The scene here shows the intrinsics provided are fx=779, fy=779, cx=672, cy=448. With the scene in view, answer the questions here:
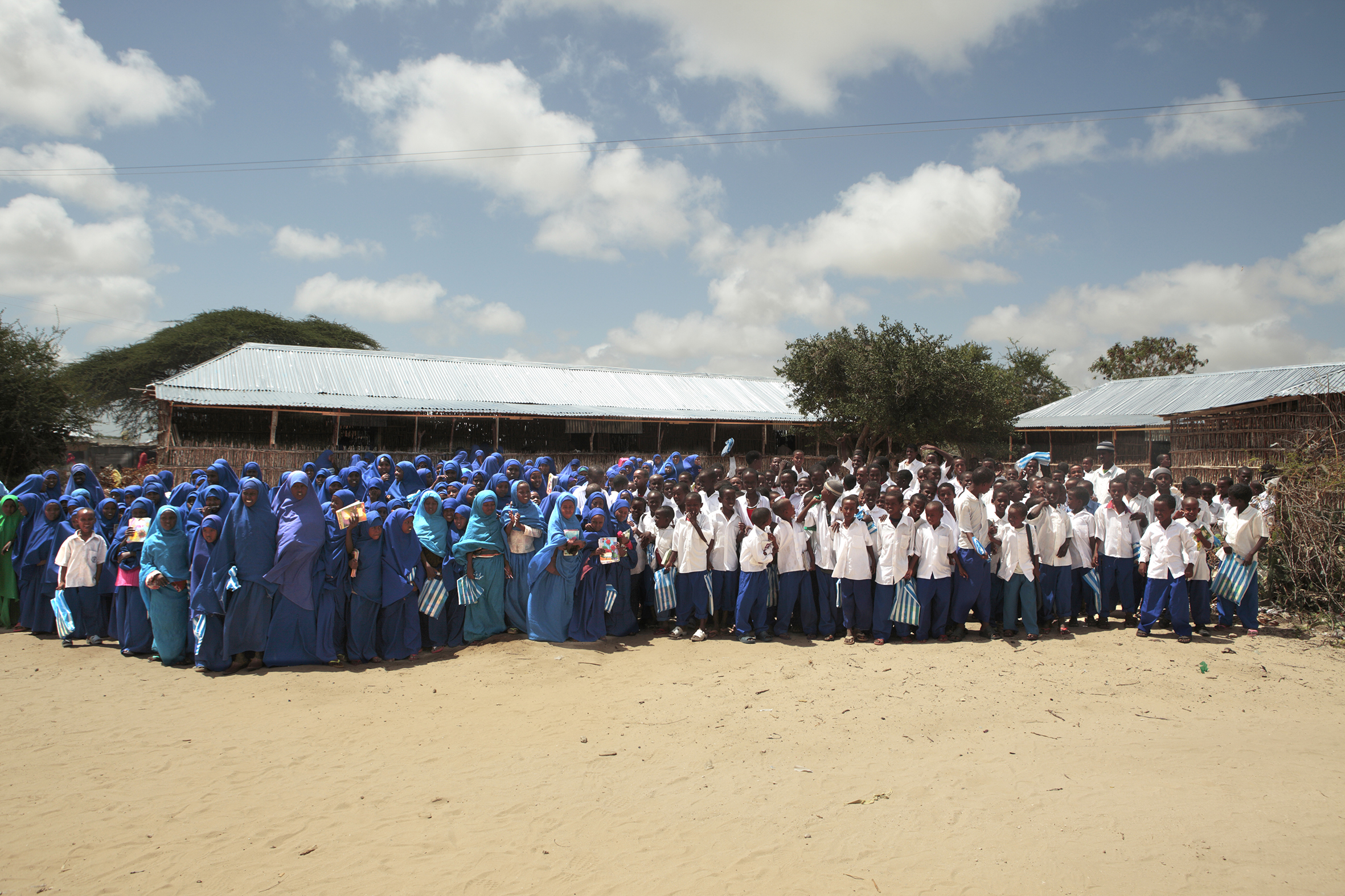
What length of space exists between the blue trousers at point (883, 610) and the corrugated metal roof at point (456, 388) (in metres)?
15.3

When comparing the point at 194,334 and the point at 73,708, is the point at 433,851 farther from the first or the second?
the point at 194,334

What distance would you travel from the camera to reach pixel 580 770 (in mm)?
4438

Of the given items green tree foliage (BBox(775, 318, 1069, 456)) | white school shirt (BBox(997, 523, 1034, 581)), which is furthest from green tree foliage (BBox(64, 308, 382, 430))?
white school shirt (BBox(997, 523, 1034, 581))

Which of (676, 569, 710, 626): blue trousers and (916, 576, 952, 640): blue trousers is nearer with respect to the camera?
(916, 576, 952, 640): blue trousers

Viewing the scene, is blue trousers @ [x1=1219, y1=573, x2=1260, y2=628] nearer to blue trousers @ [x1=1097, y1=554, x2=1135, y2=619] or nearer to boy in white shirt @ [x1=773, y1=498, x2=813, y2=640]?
blue trousers @ [x1=1097, y1=554, x2=1135, y2=619]

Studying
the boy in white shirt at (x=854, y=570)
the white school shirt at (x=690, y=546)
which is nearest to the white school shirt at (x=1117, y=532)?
the boy in white shirt at (x=854, y=570)

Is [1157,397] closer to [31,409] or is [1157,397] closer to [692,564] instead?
[692,564]

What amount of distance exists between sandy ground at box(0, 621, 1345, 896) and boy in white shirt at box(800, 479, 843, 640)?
77cm

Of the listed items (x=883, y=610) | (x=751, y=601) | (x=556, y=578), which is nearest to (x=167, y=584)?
(x=556, y=578)

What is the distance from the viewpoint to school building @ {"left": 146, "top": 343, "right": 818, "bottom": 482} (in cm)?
1892

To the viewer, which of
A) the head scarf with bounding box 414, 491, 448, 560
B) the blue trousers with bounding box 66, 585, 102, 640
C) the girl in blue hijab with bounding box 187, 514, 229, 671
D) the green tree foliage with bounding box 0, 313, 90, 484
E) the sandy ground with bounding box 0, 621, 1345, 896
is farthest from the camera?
the green tree foliage with bounding box 0, 313, 90, 484

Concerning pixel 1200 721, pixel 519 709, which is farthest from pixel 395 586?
pixel 1200 721

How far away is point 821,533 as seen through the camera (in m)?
7.38

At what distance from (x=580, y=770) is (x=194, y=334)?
38.4 meters
